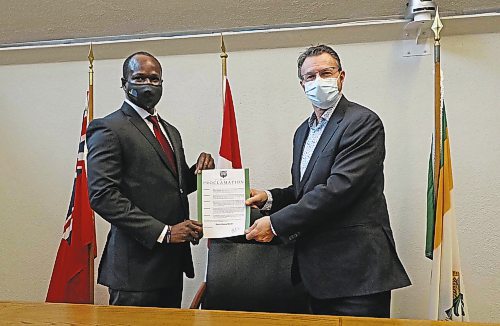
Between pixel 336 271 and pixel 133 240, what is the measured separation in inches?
32.5

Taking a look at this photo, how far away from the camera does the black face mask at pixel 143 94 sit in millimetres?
2279

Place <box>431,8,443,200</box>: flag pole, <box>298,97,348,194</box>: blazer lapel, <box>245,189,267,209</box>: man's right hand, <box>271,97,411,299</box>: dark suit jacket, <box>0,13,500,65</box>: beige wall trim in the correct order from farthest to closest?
<box>0,13,500,65</box>: beige wall trim < <box>431,8,443,200</box>: flag pole < <box>245,189,267,209</box>: man's right hand < <box>298,97,348,194</box>: blazer lapel < <box>271,97,411,299</box>: dark suit jacket

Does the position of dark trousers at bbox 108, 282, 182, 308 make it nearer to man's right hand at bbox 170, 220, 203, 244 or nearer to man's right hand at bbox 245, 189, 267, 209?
man's right hand at bbox 170, 220, 203, 244

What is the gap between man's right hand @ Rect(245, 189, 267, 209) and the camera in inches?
91.4

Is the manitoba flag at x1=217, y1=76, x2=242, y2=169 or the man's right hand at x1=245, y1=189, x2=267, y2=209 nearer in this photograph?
the man's right hand at x1=245, y1=189, x2=267, y2=209

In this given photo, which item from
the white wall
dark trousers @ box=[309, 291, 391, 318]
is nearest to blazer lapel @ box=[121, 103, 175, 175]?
dark trousers @ box=[309, 291, 391, 318]

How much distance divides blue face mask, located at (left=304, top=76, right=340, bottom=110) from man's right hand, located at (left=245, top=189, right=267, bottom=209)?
1.60ft

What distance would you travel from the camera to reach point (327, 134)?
221 centimetres

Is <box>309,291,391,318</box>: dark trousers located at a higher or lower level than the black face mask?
lower

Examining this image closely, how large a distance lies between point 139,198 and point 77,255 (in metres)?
0.76

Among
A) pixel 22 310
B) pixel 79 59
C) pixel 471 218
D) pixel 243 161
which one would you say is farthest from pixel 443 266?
pixel 79 59

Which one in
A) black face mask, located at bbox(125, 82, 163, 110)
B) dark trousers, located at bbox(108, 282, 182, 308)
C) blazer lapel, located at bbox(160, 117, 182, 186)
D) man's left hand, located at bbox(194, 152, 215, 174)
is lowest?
dark trousers, located at bbox(108, 282, 182, 308)

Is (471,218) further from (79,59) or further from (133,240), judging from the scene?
(79,59)

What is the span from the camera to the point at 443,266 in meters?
2.55
